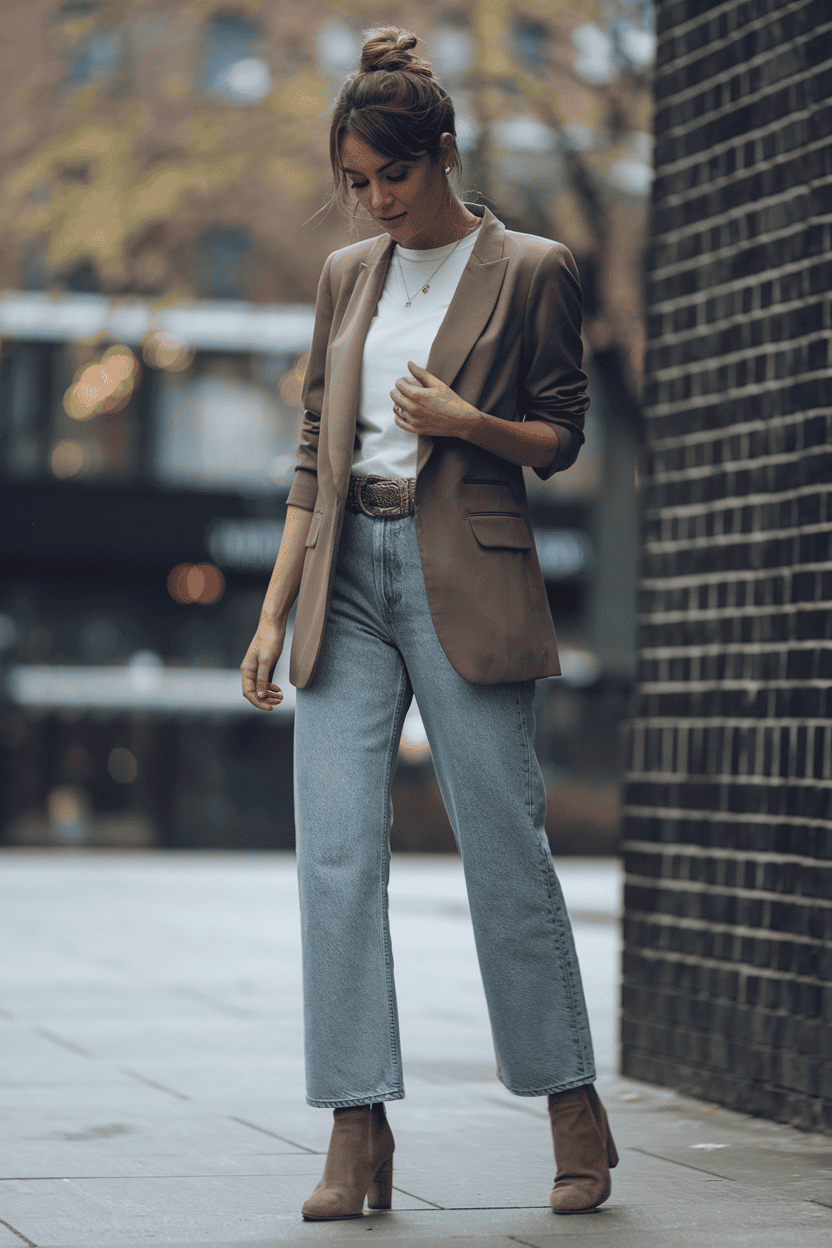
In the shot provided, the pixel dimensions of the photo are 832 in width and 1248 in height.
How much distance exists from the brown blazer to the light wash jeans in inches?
Result: 2.3

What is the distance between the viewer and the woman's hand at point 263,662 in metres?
3.62

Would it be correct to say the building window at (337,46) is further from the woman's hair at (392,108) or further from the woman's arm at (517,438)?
the woman's arm at (517,438)

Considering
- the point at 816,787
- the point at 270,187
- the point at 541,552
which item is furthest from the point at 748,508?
the point at 541,552

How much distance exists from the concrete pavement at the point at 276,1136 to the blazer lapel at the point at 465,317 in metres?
1.37

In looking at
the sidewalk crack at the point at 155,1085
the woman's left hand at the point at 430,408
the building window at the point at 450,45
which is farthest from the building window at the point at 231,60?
the woman's left hand at the point at 430,408

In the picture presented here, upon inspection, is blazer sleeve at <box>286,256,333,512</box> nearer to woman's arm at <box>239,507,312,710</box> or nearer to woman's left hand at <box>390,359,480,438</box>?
woman's arm at <box>239,507,312,710</box>

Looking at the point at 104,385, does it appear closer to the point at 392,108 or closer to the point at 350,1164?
the point at 392,108

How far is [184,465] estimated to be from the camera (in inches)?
834

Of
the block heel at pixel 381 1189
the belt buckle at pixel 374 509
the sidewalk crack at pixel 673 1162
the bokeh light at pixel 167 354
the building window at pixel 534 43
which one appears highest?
the building window at pixel 534 43

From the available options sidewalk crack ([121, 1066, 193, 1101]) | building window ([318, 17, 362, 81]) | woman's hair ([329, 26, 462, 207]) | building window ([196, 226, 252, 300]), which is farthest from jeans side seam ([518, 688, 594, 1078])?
building window ([196, 226, 252, 300])

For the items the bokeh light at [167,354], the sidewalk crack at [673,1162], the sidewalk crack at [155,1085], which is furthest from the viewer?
the bokeh light at [167,354]

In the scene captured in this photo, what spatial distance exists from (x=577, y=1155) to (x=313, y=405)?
4.84 feet

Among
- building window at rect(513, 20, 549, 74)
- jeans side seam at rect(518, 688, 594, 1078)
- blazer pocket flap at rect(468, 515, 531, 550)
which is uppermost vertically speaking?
building window at rect(513, 20, 549, 74)

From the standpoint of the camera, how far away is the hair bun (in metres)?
3.48
